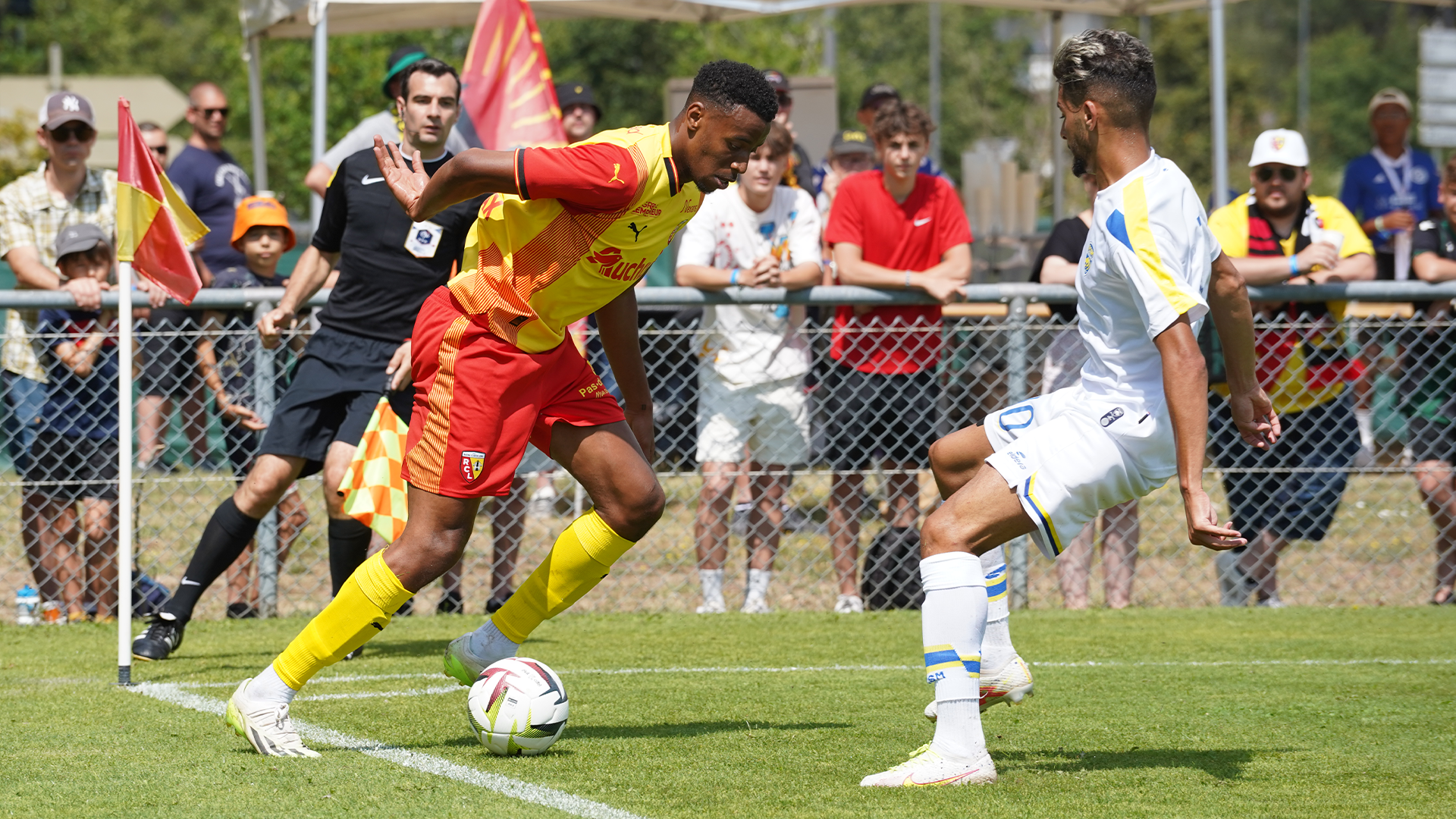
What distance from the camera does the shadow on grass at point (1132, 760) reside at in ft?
15.1

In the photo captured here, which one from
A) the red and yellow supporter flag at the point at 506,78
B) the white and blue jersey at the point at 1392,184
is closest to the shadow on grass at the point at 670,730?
the red and yellow supporter flag at the point at 506,78

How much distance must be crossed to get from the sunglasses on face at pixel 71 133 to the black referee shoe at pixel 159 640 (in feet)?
9.37

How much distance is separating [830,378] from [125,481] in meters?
3.61

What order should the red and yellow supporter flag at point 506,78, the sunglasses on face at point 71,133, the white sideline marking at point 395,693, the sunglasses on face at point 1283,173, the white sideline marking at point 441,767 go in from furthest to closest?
the red and yellow supporter flag at point 506,78, the sunglasses on face at point 71,133, the sunglasses on face at point 1283,173, the white sideline marking at point 395,693, the white sideline marking at point 441,767

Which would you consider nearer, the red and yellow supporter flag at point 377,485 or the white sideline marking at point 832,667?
the white sideline marking at point 832,667

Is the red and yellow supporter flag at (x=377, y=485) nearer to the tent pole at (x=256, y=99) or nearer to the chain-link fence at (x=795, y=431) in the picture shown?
the chain-link fence at (x=795, y=431)

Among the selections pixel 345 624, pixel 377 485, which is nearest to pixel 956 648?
pixel 345 624

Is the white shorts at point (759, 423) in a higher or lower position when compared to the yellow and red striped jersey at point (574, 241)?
lower

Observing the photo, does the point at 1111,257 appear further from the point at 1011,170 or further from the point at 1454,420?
the point at 1011,170

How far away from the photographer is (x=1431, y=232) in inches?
336

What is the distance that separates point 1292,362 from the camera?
7930 millimetres

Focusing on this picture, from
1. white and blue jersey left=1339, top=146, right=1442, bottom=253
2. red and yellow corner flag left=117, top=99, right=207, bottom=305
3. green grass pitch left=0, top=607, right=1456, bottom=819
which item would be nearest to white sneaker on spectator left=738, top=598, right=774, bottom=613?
green grass pitch left=0, top=607, right=1456, bottom=819

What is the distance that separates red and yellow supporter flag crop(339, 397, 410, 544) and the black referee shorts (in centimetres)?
7

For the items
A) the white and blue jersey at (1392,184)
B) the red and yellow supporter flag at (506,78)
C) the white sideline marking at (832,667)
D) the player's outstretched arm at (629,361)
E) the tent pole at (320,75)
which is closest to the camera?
the player's outstretched arm at (629,361)
